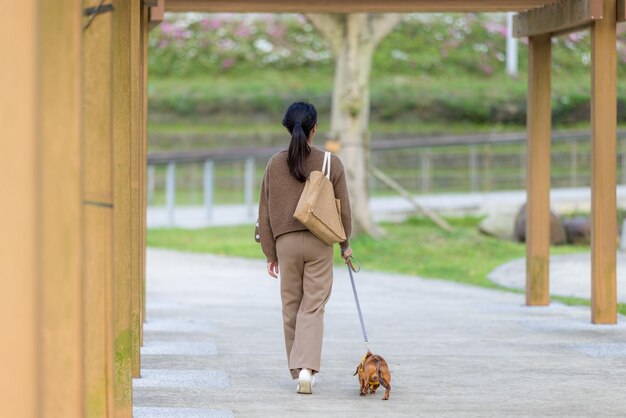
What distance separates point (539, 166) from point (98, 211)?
28.1 feet

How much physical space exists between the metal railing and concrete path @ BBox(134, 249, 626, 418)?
34.6 ft

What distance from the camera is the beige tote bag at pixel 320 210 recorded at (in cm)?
919

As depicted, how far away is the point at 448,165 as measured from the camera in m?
28.8

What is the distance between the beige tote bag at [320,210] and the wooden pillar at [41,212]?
3236 millimetres

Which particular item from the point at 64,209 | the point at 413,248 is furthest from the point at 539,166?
the point at 64,209

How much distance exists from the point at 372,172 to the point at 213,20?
1377 cm

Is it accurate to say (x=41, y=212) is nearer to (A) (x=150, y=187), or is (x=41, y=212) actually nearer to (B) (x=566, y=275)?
(B) (x=566, y=275)

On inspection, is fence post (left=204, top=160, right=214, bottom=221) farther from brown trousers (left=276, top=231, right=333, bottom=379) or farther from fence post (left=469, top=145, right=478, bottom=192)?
brown trousers (left=276, top=231, right=333, bottom=379)

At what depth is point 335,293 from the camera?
1680 centimetres

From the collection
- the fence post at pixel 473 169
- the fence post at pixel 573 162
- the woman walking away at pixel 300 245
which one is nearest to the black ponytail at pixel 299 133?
the woman walking away at pixel 300 245

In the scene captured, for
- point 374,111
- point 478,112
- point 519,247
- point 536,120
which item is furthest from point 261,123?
point 536,120

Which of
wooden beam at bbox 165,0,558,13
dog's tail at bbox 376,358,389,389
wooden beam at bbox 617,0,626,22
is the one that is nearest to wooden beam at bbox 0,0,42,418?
dog's tail at bbox 376,358,389,389

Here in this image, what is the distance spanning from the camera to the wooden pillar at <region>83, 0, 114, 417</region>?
645 cm

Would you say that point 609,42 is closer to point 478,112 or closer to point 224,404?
point 224,404
